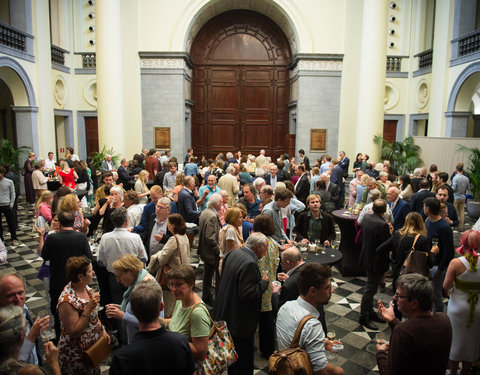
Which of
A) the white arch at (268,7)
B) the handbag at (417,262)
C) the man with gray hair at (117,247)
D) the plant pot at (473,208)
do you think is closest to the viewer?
the man with gray hair at (117,247)

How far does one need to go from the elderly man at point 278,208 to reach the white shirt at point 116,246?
192 centimetres

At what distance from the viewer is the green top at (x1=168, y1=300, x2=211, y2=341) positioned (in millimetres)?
2684

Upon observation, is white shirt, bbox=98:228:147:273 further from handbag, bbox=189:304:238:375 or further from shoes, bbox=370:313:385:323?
shoes, bbox=370:313:385:323

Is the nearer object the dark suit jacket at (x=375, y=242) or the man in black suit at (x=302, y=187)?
the dark suit jacket at (x=375, y=242)

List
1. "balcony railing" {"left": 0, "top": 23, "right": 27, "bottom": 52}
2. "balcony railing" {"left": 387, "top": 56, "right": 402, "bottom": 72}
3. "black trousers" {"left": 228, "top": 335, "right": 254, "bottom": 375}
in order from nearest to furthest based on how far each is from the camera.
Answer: "black trousers" {"left": 228, "top": 335, "right": 254, "bottom": 375} → "balcony railing" {"left": 0, "top": 23, "right": 27, "bottom": 52} → "balcony railing" {"left": 387, "top": 56, "right": 402, "bottom": 72}

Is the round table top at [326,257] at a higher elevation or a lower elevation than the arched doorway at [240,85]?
lower

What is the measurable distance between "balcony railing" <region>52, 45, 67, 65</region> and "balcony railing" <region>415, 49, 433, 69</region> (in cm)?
1528

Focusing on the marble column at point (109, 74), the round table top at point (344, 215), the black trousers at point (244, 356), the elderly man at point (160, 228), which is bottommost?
the black trousers at point (244, 356)

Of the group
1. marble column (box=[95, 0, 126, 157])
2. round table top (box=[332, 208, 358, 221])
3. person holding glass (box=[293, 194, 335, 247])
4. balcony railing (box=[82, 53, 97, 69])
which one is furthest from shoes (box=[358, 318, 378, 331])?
balcony railing (box=[82, 53, 97, 69])

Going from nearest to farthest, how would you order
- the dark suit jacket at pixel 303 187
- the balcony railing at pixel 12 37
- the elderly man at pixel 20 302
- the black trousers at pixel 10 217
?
1. the elderly man at pixel 20 302
2. the black trousers at pixel 10 217
3. the dark suit jacket at pixel 303 187
4. the balcony railing at pixel 12 37

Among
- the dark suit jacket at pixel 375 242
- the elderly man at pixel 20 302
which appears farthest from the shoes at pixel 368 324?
the elderly man at pixel 20 302

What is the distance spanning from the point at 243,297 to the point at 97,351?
121 cm

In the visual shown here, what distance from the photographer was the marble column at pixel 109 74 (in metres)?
15.0

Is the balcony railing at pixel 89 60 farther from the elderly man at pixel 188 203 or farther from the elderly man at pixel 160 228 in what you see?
the elderly man at pixel 160 228
